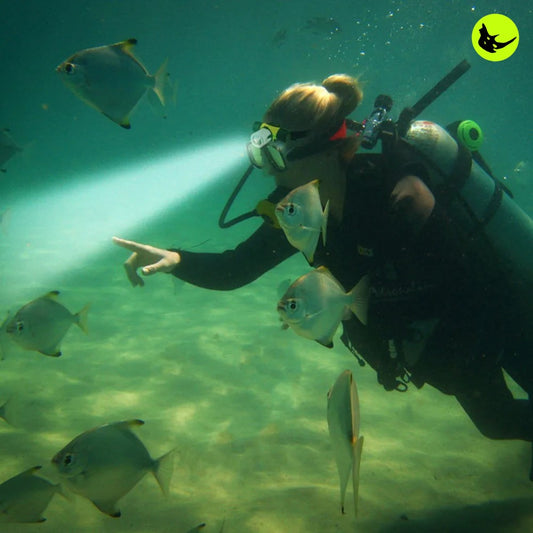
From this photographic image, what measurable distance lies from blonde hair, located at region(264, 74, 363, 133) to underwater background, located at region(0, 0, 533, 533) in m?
0.79

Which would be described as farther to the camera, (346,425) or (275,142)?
(275,142)

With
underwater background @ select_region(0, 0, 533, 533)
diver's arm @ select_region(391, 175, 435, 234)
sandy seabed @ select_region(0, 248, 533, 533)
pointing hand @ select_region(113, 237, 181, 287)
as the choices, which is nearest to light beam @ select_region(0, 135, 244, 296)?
underwater background @ select_region(0, 0, 533, 533)

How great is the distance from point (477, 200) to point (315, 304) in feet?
5.33

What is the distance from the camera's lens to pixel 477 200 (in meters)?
2.73

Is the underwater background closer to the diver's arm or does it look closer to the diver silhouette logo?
the diver's arm

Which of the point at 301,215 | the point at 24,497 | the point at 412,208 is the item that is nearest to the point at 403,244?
the point at 412,208

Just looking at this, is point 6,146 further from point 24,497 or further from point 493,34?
point 493,34

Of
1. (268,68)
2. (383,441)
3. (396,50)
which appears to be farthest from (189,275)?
(396,50)

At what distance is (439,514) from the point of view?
8.91 ft

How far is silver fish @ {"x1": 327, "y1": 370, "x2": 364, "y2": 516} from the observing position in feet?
4.61

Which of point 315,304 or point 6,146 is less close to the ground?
point 315,304

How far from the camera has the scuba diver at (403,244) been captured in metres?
2.54

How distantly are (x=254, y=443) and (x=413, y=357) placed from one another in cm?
202

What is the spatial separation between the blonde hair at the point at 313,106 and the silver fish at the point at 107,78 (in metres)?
1.03
